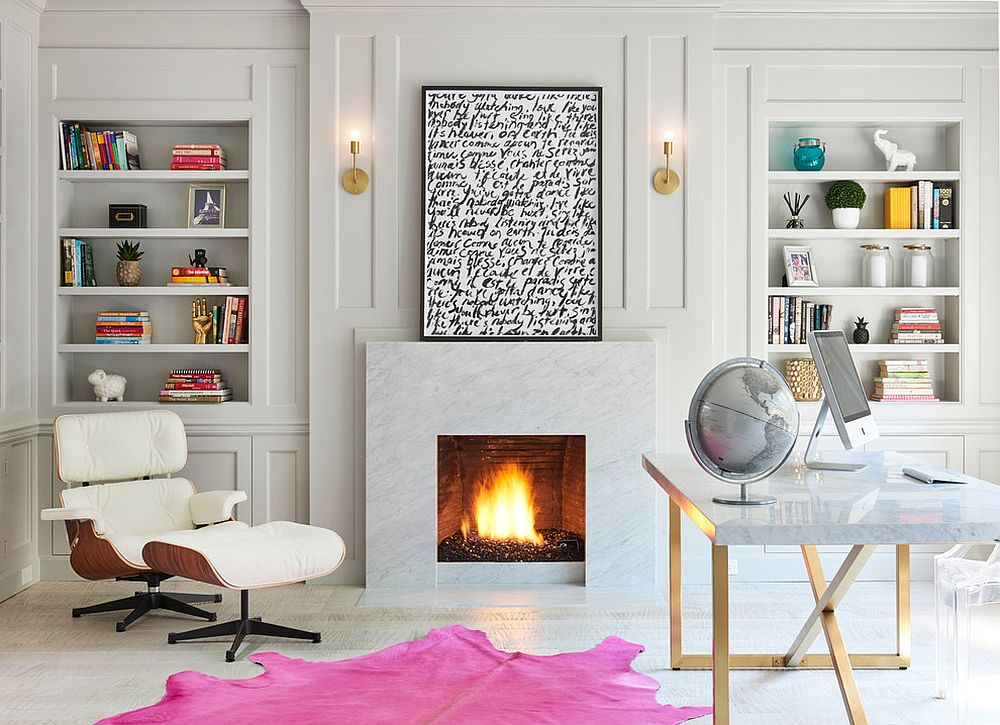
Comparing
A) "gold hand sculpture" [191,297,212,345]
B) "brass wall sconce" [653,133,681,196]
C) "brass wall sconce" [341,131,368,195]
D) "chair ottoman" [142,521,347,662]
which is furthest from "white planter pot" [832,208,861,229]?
"gold hand sculpture" [191,297,212,345]

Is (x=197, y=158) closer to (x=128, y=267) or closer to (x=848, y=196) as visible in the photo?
(x=128, y=267)

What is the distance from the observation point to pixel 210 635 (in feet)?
11.9

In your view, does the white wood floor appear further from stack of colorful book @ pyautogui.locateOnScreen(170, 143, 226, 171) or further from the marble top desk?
stack of colorful book @ pyautogui.locateOnScreen(170, 143, 226, 171)

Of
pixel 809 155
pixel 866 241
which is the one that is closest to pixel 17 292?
pixel 809 155

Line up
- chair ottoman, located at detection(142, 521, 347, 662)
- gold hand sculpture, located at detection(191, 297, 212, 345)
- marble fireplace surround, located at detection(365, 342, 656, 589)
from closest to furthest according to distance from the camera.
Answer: chair ottoman, located at detection(142, 521, 347, 662), marble fireplace surround, located at detection(365, 342, 656, 589), gold hand sculpture, located at detection(191, 297, 212, 345)

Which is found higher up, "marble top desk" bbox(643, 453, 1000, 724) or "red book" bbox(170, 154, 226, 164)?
"red book" bbox(170, 154, 226, 164)

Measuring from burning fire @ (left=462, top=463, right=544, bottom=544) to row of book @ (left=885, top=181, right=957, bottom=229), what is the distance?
7.84 ft

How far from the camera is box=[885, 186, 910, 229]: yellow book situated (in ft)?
15.8

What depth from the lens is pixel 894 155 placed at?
479 centimetres

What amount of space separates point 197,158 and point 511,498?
240 centimetres

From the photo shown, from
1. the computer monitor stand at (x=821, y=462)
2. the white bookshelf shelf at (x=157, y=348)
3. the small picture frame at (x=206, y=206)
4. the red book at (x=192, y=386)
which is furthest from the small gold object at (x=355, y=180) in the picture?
the computer monitor stand at (x=821, y=462)

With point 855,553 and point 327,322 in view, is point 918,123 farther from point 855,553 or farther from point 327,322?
point 327,322

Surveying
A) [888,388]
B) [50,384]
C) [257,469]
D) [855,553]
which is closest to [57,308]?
[50,384]

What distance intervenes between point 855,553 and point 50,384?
12.8 ft
